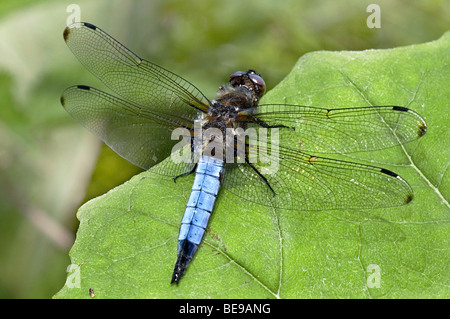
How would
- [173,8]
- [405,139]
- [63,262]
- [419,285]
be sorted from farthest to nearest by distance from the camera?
[173,8] → [63,262] → [405,139] → [419,285]

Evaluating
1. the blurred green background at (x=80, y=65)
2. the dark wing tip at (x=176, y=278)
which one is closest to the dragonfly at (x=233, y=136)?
the dark wing tip at (x=176, y=278)

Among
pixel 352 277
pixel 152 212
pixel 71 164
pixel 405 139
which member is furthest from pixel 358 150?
pixel 71 164

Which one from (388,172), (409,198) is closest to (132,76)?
(388,172)

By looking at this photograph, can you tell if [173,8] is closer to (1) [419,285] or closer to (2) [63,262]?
(2) [63,262]

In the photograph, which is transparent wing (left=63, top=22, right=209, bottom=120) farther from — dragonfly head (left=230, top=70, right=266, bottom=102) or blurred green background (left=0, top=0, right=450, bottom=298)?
blurred green background (left=0, top=0, right=450, bottom=298)

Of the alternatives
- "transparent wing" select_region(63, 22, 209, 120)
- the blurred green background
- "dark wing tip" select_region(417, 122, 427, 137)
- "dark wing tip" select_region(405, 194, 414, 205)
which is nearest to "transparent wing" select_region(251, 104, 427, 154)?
"dark wing tip" select_region(417, 122, 427, 137)

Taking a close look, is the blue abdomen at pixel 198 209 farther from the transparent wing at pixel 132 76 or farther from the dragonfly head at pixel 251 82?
the dragonfly head at pixel 251 82

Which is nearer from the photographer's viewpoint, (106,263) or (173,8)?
(106,263)
